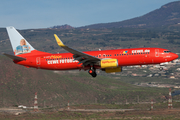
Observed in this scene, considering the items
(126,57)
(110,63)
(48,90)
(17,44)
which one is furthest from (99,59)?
(48,90)

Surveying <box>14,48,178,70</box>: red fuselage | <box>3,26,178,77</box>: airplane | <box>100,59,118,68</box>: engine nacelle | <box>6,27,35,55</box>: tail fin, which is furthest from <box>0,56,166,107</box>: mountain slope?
<box>100,59,118,68</box>: engine nacelle

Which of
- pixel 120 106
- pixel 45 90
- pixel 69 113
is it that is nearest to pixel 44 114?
pixel 69 113

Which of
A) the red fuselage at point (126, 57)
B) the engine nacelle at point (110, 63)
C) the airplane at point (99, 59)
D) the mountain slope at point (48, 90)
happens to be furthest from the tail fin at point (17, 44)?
the mountain slope at point (48, 90)

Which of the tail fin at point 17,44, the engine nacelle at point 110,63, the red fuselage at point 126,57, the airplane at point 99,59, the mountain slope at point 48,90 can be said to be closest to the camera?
the engine nacelle at point 110,63

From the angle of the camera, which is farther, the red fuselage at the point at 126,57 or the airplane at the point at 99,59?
the red fuselage at the point at 126,57

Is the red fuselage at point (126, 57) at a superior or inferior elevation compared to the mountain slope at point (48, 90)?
superior

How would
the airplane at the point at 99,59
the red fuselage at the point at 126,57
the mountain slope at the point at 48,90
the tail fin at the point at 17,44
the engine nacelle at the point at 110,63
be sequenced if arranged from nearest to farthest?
the engine nacelle at the point at 110,63
the airplane at the point at 99,59
the red fuselage at the point at 126,57
the tail fin at the point at 17,44
the mountain slope at the point at 48,90

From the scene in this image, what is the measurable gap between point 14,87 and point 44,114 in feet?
203

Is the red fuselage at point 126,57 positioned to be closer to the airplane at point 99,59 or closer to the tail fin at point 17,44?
the airplane at point 99,59

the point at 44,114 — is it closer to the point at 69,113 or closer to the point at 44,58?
the point at 69,113

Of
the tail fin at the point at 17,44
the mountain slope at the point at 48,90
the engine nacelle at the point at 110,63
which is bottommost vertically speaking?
the mountain slope at the point at 48,90

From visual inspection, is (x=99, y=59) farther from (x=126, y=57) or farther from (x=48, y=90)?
(x=48, y=90)

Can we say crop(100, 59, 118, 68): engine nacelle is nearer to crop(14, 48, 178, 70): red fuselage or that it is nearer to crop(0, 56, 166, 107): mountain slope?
crop(14, 48, 178, 70): red fuselage

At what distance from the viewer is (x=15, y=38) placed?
61562mm
